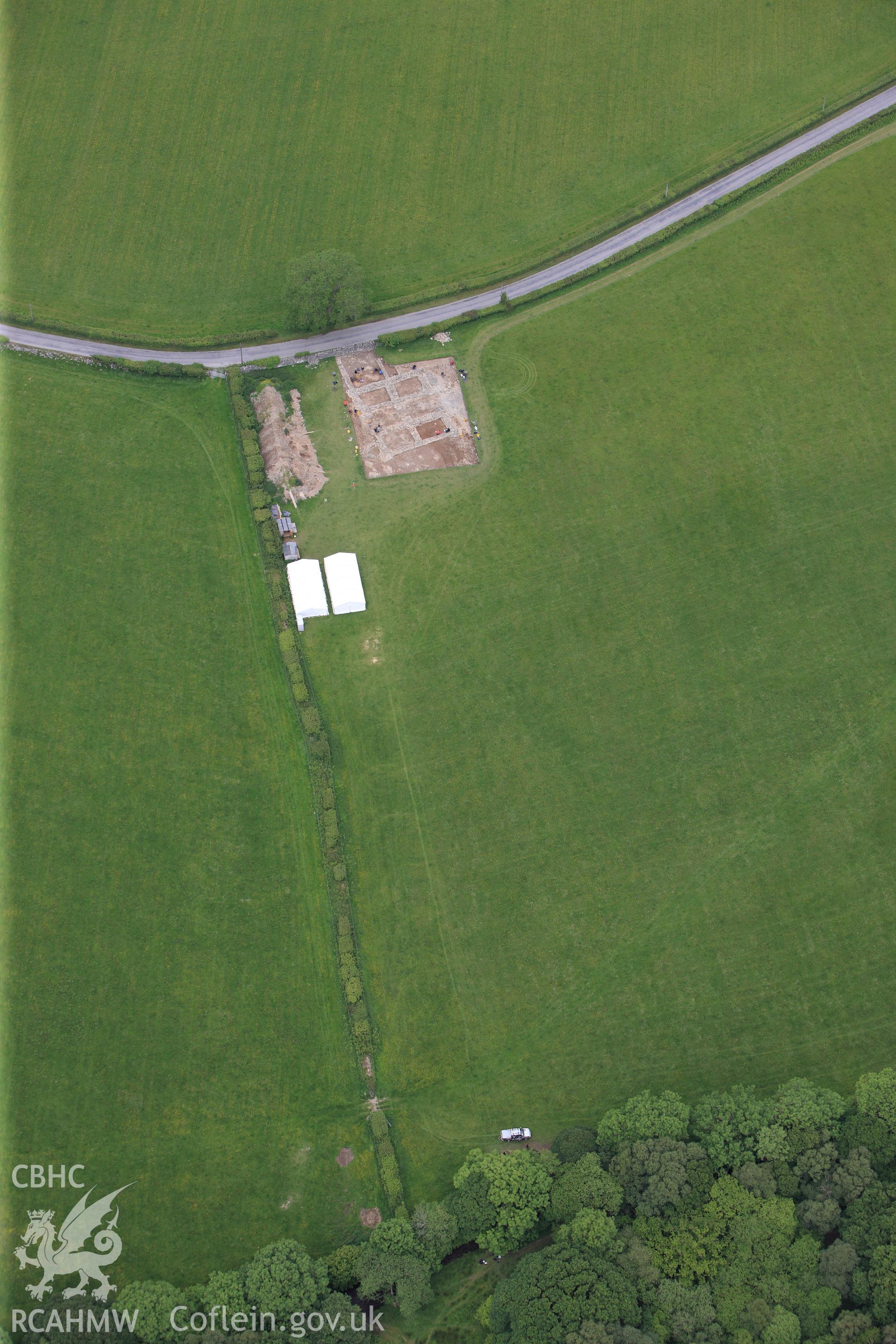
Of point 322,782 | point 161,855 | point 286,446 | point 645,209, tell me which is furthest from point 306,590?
point 645,209

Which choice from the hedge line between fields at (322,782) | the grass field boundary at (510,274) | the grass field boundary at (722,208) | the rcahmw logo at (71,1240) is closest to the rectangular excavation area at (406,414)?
the grass field boundary at (722,208)

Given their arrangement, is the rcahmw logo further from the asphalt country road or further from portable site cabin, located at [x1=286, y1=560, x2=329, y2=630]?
the asphalt country road

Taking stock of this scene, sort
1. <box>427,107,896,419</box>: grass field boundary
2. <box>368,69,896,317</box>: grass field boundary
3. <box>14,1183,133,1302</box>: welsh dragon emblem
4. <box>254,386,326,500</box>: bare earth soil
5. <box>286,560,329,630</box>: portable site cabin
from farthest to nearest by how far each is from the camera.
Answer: <box>368,69,896,317</box>: grass field boundary → <box>427,107,896,419</box>: grass field boundary → <box>254,386,326,500</box>: bare earth soil → <box>286,560,329,630</box>: portable site cabin → <box>14,1183,133,1302</box>: welsh dragon emblem

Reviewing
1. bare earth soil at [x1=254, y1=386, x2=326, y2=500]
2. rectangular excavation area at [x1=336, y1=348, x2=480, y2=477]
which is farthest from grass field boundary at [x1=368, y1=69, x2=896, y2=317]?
bare earth soil at [x1=254, y1=386, x2=326, y2=500]

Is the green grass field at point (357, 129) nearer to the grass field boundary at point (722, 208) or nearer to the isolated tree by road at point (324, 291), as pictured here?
the grass field boundary at point (722, 208)

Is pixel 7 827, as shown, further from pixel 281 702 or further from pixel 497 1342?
pixel 497 1342

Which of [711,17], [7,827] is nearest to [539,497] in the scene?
[7,827]
